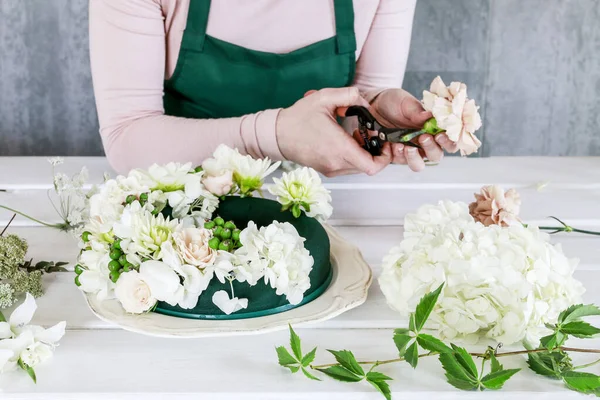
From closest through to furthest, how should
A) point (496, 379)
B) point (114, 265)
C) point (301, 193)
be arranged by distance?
point (496, 379)
point (114, 265)
point (301, 193)

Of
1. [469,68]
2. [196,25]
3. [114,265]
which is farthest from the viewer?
[469,68]

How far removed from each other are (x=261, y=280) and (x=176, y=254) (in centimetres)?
10

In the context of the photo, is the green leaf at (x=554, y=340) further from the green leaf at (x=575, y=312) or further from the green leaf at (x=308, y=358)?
the green leaf at (x=308, y=358)

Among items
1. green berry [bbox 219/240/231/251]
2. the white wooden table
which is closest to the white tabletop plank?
the white wooden table

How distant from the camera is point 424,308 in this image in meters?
0.68

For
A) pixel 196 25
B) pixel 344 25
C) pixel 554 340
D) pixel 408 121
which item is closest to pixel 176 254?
pixel 554 340

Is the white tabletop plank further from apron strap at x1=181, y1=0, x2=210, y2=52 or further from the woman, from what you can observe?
apron strap at x1=181, y1=0, x2=210, y2=52

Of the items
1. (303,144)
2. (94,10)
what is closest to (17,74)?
(94,10)

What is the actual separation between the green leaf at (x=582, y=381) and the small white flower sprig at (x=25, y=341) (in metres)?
0.52

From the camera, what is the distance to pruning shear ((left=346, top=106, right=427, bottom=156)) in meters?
1.04

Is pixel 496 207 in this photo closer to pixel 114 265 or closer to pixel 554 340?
pixel 554 340

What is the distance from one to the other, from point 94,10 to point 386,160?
0.62m

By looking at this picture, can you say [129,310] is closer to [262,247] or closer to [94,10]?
[262,247]

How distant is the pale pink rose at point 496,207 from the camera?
0.97m
